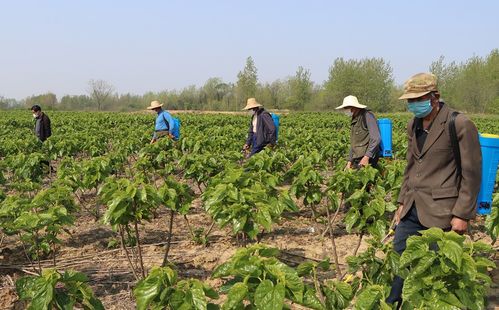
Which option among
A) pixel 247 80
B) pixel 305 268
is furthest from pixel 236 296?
pixel 247 80

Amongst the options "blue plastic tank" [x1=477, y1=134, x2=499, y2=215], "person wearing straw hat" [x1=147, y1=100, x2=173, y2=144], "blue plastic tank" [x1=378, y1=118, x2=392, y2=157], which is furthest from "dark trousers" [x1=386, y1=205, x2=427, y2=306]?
"person wearing straw hat" [x1=147, y1=100, x2=173, y2=144]

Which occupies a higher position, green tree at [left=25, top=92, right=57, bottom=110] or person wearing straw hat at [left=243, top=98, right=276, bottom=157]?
green tree at [left=25, top=92, right=57, bottom=110]

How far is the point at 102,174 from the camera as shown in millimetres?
6328

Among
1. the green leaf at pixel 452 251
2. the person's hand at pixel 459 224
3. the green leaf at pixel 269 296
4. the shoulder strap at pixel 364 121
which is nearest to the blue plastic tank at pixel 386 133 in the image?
the shoulder strap at pixel 364 121

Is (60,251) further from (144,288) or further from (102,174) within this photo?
(144,288)

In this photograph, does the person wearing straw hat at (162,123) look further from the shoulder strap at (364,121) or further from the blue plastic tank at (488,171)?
the blue plastic tank at (488,171)

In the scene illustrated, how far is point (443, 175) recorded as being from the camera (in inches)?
124

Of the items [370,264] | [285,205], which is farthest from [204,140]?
[370,264]

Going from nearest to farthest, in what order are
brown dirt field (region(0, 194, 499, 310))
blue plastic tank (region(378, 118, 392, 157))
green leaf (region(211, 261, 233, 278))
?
green leaf (region(211, 261, 233, 278)) < brown dirt field (region(0, 194, 499, 310)) < blue plastic tank (region(378, 118, 392, 157))

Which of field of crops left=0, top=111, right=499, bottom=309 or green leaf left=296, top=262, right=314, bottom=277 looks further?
green leaf left=296, top=262, right=314, bottom=277

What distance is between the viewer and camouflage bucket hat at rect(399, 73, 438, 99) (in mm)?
3061

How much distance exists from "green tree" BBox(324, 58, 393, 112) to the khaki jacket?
217 ft

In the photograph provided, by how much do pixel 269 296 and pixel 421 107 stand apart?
1876 millimetres

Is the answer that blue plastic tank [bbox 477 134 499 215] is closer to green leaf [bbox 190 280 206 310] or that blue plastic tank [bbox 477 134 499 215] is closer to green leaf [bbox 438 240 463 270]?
green leaf [bbox 438 240 463 270]
